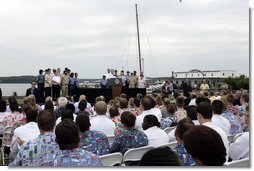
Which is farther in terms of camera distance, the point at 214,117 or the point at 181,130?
the point at 214,117

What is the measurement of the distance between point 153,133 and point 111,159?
1.06 meters

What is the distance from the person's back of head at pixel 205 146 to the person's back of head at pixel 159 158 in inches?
13.0

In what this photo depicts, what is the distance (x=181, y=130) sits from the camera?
3.21m

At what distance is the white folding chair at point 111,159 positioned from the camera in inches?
129

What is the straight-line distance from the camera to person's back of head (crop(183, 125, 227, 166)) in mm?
2080

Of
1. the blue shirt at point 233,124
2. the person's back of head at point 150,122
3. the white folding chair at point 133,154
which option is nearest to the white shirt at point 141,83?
the blue shirt at point 233,124

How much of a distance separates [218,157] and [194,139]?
186 mm

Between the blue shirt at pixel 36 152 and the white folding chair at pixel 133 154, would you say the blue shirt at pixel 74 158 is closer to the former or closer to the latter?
the blue shirt at pixel 36 152

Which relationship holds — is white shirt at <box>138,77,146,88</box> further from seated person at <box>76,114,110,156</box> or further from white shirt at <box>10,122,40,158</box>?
seated person at <box>76,114,110,156</box>

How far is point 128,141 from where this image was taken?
3.97m

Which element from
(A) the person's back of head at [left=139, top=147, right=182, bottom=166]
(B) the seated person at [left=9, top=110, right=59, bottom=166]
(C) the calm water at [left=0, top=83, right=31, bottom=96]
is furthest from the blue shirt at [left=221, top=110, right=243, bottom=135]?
(C) the calm water at [left=0, top=83, right=31, bottom=96]

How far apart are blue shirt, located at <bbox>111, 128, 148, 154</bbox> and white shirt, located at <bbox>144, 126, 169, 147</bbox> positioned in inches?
9.6

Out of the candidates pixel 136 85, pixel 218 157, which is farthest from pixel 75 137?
pixel 136 85

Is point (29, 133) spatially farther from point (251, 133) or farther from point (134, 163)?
point (251, 133)
